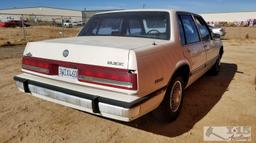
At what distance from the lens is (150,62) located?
9.64ft

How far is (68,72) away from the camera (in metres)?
3.15

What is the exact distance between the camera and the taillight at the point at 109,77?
271cm

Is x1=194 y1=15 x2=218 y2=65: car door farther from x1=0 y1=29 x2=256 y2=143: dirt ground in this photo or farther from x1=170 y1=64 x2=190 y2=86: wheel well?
x1=170 y1=64 x2=190 y2=86: wheel well

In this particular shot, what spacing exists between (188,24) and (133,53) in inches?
79.9

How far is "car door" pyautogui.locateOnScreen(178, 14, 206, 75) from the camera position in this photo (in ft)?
13.2

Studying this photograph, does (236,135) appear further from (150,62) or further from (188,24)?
(188,24)

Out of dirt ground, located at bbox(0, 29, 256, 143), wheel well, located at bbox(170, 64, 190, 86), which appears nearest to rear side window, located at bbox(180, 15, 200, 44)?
wheel well, located at bbox(170, 64, 190, 86)

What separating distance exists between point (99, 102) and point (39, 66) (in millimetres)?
1165

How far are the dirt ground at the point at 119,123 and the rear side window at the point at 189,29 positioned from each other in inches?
47.1

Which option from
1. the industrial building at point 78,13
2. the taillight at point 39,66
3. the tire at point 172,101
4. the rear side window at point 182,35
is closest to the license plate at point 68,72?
the taillight at point 39,66

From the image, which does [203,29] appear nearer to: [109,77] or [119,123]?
[119,123]

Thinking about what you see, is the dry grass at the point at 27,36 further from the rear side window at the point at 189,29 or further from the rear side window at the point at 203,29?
the rear side window at the point at 189,29
